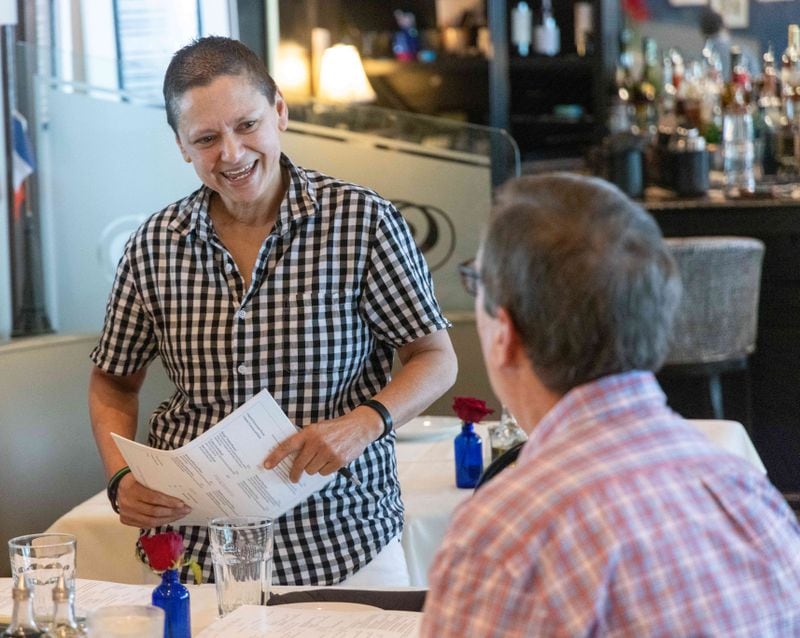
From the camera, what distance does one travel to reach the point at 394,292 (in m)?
1.89

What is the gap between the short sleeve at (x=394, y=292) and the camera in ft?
6.21

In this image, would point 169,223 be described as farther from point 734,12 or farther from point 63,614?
point 734,12

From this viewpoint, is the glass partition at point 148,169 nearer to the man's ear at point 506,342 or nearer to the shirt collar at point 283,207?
the shirt collar at point 283,207

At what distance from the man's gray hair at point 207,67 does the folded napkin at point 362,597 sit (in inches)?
29.2

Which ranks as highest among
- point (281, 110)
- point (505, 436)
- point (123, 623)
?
point (281, 110)

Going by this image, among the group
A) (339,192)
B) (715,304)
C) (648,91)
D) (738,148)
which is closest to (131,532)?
(339,192)

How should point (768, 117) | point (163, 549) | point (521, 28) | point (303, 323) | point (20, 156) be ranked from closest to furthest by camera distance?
point (163, 549) < point (303, 323) < point (20, 156) < point (768, 117) < point (521, 28)

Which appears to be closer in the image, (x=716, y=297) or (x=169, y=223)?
(x=169, y=223)

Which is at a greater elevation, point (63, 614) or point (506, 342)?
point (506, 342)

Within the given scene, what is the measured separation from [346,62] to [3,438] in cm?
312

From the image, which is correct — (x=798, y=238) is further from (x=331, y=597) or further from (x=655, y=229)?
(x=655, y=229)

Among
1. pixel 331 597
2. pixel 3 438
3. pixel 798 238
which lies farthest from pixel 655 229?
pixel 798 238

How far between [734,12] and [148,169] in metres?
3.19

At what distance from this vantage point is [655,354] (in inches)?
40.2
